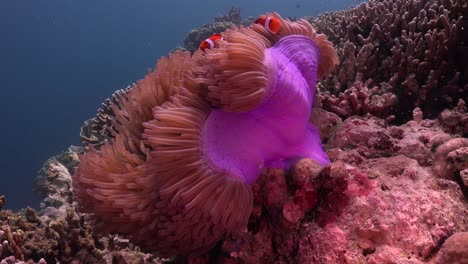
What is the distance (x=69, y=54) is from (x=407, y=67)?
258ft

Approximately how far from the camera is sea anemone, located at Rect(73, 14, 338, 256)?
6.39 feet

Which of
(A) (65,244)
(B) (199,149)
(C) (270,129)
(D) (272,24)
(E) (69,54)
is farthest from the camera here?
(E) (69,54)

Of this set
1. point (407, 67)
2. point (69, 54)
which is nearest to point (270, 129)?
point (407, 67)

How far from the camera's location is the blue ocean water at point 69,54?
4709cm

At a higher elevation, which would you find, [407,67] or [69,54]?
[407,67]

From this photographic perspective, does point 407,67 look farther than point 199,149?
Yes

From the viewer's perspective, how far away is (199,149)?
1.98 m

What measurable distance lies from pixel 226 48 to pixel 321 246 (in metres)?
1.20

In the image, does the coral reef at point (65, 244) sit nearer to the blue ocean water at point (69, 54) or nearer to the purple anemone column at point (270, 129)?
the purple anemone column at point (270, 129)

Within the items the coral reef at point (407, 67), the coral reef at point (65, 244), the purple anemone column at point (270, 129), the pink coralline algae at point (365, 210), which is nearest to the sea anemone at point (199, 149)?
the purple anemone column at point (270, 129)

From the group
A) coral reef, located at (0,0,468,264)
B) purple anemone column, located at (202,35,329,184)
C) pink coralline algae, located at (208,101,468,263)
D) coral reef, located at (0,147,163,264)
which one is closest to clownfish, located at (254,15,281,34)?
purple anemone column, located at (202,35,329,184)

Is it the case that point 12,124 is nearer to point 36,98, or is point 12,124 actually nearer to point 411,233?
point 36,98

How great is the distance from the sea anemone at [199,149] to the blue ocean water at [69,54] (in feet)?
123

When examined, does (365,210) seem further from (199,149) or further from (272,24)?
(272,24)
